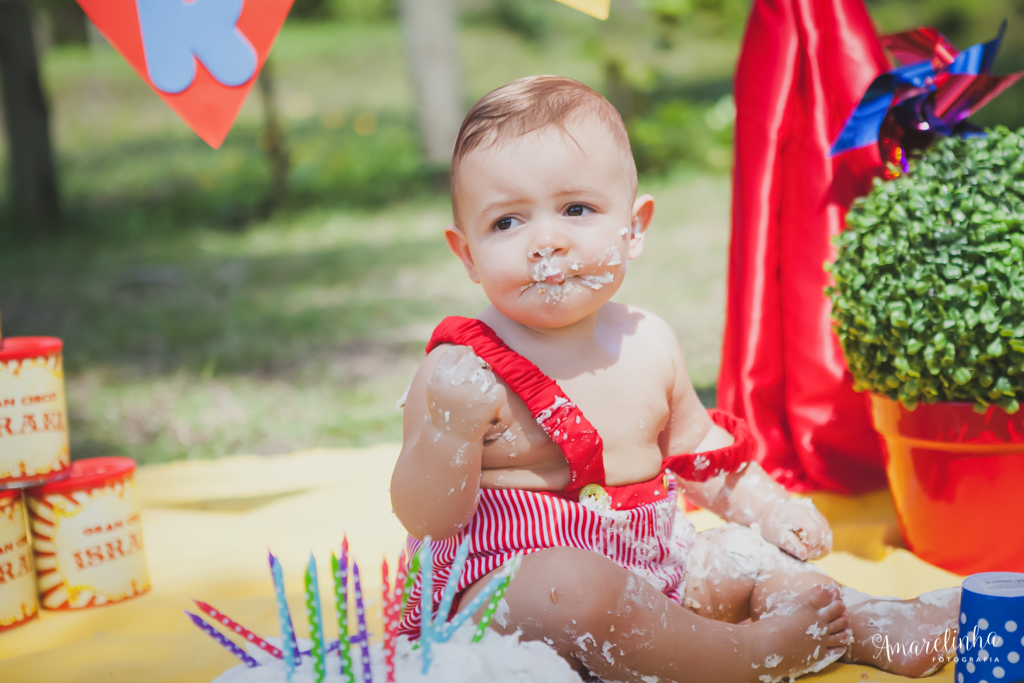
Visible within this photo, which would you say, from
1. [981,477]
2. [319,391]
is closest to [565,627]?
[981,477]

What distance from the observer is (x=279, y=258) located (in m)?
5.88

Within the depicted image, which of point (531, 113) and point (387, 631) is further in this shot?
point (531, 113)

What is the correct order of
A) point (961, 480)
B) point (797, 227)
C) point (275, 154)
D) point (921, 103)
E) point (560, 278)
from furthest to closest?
point (275, 154) → point (797, 227) → point (921, 103) → point (961, 480) → point (560, 278)

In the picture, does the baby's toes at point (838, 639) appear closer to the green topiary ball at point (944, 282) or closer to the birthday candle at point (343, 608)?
the green topiary ball at point (944, 282)

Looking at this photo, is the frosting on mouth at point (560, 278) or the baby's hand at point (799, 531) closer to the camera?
the frosting on mouth at point (560, 278)

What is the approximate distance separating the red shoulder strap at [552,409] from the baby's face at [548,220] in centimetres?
7

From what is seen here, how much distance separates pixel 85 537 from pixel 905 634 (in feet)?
5.05

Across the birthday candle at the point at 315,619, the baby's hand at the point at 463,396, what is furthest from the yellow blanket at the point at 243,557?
the baby's hand at the point at 463,396

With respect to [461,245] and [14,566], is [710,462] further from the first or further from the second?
[14,566]

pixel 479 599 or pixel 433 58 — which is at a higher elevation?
pixel 433 58

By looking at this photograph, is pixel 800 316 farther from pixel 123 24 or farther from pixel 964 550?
pixel 123 24

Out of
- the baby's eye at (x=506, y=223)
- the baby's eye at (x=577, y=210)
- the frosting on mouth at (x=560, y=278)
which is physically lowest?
the frosting on mouth at (x=560, y=278)

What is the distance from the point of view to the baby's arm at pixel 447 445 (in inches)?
51.4

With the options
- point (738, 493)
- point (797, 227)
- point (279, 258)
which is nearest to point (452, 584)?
point (738, 493)
